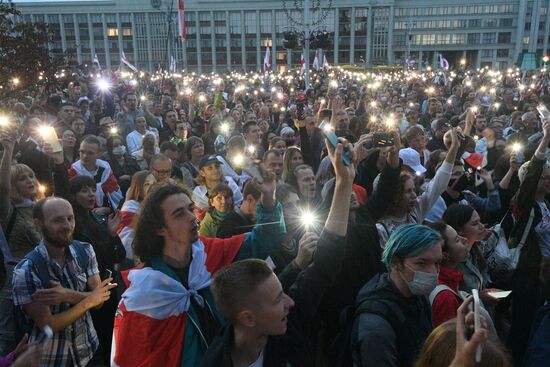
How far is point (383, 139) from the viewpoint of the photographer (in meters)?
4.23

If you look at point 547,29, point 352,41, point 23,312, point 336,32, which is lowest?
point 23,312

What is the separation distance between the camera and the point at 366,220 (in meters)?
3.44

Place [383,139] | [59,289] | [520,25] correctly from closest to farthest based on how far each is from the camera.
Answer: [59,289] → [383,139] → [520,25]

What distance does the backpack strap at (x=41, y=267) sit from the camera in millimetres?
2838

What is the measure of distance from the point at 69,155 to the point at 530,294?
5970 mm

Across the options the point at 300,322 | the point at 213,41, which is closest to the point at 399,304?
the point at 300,322

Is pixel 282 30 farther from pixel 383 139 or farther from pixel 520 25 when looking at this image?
pixel 383 139

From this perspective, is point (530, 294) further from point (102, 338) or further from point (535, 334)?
point (102, 338)

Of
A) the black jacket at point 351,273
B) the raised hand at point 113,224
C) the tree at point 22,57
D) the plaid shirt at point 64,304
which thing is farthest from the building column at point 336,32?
the plaid shirt at point 64,304

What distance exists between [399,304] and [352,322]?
0.25 metres

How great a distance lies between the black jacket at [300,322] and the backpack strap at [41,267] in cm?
140

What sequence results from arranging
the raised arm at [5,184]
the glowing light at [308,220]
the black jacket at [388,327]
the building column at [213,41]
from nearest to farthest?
the black jacket at [388,327]
the glowing light at [308,220]
the raised arm at [5,184]
the building column at [213,41]

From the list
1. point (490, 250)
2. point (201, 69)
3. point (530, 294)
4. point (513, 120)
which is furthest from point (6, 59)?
point (201, 69)

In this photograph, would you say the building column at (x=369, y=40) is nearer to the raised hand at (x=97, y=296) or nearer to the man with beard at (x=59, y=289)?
the man with beard at (x=59, y=289)
